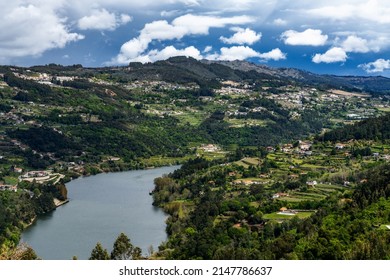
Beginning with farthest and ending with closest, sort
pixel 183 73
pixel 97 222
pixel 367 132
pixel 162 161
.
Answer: pixel 183 73 < pixel 162 161 < pixel 367 132 < pixel 97 222

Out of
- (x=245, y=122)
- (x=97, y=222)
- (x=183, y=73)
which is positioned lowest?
(x=97, y=222)

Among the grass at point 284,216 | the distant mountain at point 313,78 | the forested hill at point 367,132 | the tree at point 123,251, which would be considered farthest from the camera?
the distant mountain at point 313,78

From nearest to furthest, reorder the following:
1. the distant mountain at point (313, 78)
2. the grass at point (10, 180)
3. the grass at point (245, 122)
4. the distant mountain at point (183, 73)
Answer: the grass at point (10, 180)
the grass at point (245, 122)
the distant mountain at point (183, 73)
the distant mountain at point (313, 78)

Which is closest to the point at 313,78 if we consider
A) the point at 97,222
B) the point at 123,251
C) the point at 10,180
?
the point at 10,180

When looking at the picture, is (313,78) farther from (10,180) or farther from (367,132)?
(10,180)

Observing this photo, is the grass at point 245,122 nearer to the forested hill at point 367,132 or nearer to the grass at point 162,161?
the grass at point 162,161

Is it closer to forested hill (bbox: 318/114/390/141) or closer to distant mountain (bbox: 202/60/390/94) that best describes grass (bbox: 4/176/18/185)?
forested hill (bbox: 318/114/390/141)

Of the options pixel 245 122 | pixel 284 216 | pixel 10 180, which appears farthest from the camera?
Answer: pixel 245 122

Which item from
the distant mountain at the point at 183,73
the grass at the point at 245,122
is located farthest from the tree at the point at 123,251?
the distant mountain at the point at 183,73
